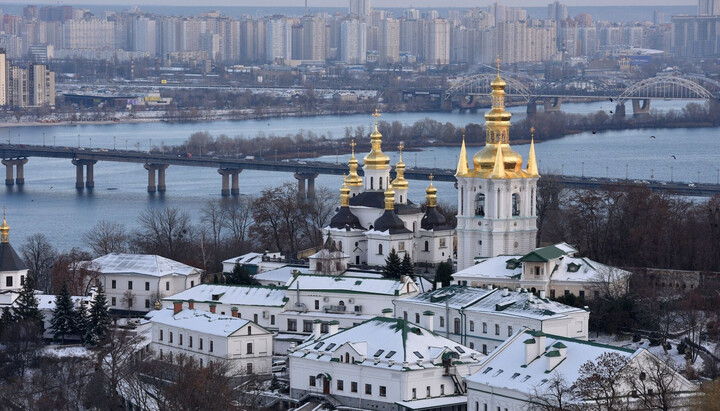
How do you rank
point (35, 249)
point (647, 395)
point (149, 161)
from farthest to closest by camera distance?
1. point (149, 161)
2. point (35, 249)
3. point (647, 395)

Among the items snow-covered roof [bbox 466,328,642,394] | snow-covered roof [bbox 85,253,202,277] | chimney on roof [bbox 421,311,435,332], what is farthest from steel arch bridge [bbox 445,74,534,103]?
Answer: snow-covered roof [bbox 466,328,642,394]

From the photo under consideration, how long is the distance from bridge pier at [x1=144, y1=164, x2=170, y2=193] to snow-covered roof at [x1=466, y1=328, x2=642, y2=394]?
25.8m

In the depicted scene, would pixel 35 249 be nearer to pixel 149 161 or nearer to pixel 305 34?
pixel 149 161

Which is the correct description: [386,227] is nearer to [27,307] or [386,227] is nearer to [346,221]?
[346,221]

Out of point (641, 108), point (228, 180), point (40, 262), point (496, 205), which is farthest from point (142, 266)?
point (641, 108)

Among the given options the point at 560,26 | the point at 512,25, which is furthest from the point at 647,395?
the point at 560,26

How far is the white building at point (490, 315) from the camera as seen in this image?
19.4 meters

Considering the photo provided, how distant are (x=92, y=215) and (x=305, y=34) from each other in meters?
91.5

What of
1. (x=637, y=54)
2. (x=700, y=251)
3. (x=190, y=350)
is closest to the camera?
(x=190, y=350)

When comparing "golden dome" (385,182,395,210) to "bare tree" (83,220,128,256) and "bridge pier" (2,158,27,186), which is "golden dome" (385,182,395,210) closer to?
"bare tree" (83,220,128,256)

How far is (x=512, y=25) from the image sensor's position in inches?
4897

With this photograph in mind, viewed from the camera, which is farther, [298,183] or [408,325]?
[298,183]

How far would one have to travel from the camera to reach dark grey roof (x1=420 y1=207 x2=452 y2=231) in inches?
991

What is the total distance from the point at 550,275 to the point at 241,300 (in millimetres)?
3229
